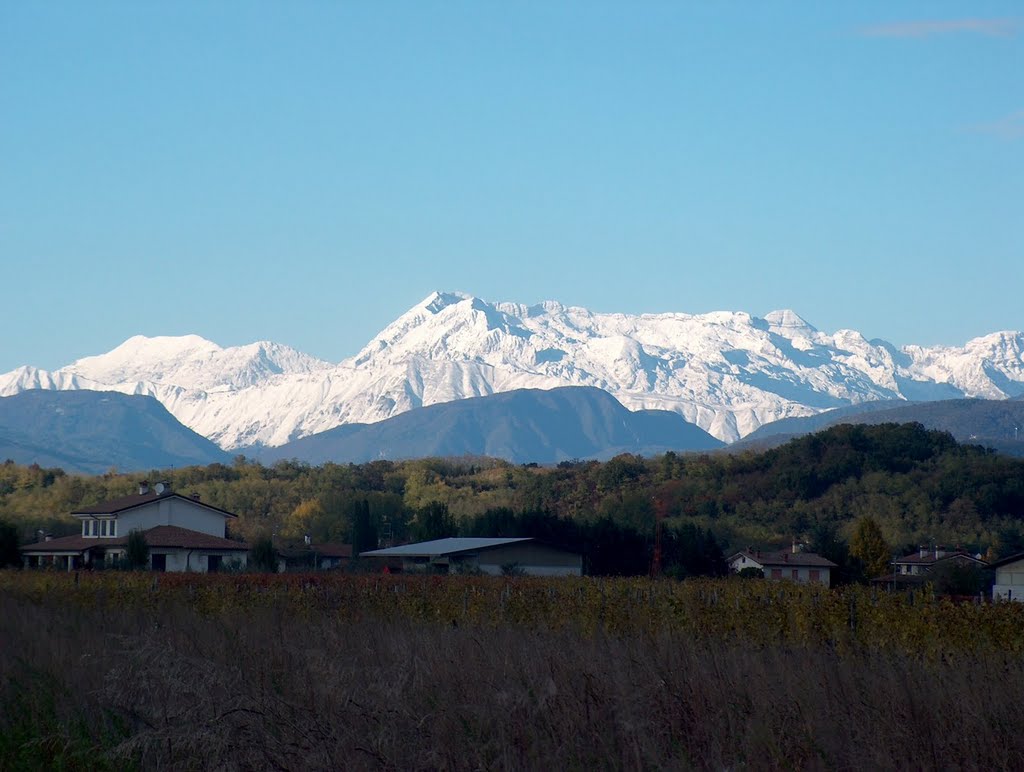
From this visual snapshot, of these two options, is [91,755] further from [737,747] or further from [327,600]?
[327,600]

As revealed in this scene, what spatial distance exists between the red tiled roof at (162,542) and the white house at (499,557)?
7858 millimetres

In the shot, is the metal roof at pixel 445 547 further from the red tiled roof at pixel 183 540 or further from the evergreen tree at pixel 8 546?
the evergreen tree at pixel 8 546

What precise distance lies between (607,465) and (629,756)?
108 m

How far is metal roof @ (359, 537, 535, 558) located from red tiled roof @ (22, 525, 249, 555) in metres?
6.63

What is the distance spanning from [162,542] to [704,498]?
4567cm

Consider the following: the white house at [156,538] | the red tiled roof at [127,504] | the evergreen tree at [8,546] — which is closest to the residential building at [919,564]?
the white house at [156,538]

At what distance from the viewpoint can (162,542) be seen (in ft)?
200

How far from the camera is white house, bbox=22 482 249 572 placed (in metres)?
60.7

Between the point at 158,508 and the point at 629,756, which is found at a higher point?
the point at 158,508

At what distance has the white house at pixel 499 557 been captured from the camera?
194 feet

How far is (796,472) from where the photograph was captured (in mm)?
101125

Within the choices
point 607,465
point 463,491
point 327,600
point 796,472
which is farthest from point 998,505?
point 327,600

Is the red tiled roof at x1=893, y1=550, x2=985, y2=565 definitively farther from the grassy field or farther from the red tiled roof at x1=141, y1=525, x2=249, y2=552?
the grassy field

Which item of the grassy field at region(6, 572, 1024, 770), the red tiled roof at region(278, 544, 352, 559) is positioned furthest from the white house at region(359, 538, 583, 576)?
the grassy field at region(6, 572, 1024, 770)
